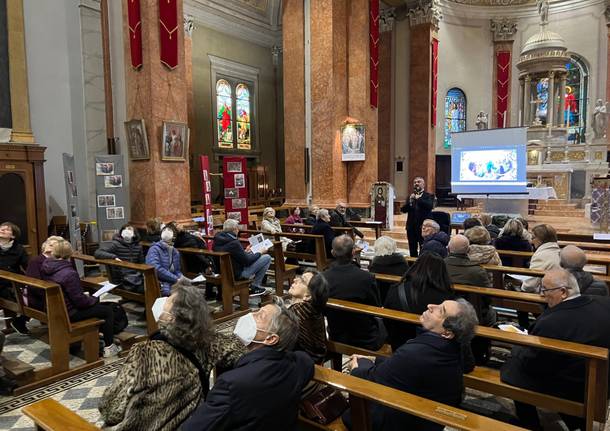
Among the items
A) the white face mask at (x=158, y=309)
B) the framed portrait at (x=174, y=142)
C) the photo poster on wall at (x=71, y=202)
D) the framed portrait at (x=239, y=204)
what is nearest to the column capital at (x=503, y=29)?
the framed portrait at (x=239, y=204)

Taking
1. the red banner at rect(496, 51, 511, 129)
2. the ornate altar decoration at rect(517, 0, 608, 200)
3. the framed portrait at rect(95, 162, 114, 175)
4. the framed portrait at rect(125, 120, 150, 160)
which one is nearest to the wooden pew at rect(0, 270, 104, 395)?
the framed portrait at rect(95, 162, 114, 175)

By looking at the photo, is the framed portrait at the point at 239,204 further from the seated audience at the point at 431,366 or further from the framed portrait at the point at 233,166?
the seated audience at the point at 431,366

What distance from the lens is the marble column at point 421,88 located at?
552 inches

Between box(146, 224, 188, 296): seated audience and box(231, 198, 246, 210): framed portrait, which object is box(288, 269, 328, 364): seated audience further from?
box(231, 198, 246, 210): framed portrait

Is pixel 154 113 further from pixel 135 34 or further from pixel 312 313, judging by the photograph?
pixel 312 313

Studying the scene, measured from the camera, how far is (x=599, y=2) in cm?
1602

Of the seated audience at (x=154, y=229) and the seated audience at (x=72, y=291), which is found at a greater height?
the seated audience at (x=154, y=229)

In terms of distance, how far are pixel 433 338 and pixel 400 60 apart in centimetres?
1409

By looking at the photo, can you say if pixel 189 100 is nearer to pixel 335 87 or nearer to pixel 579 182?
pixel 335 87

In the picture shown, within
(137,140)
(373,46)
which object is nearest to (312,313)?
(137,140)

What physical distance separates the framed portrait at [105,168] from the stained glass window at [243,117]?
9.97 metres

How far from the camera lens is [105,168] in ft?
24.1

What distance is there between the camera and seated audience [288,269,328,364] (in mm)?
2674

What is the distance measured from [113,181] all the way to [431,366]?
6.76 m
